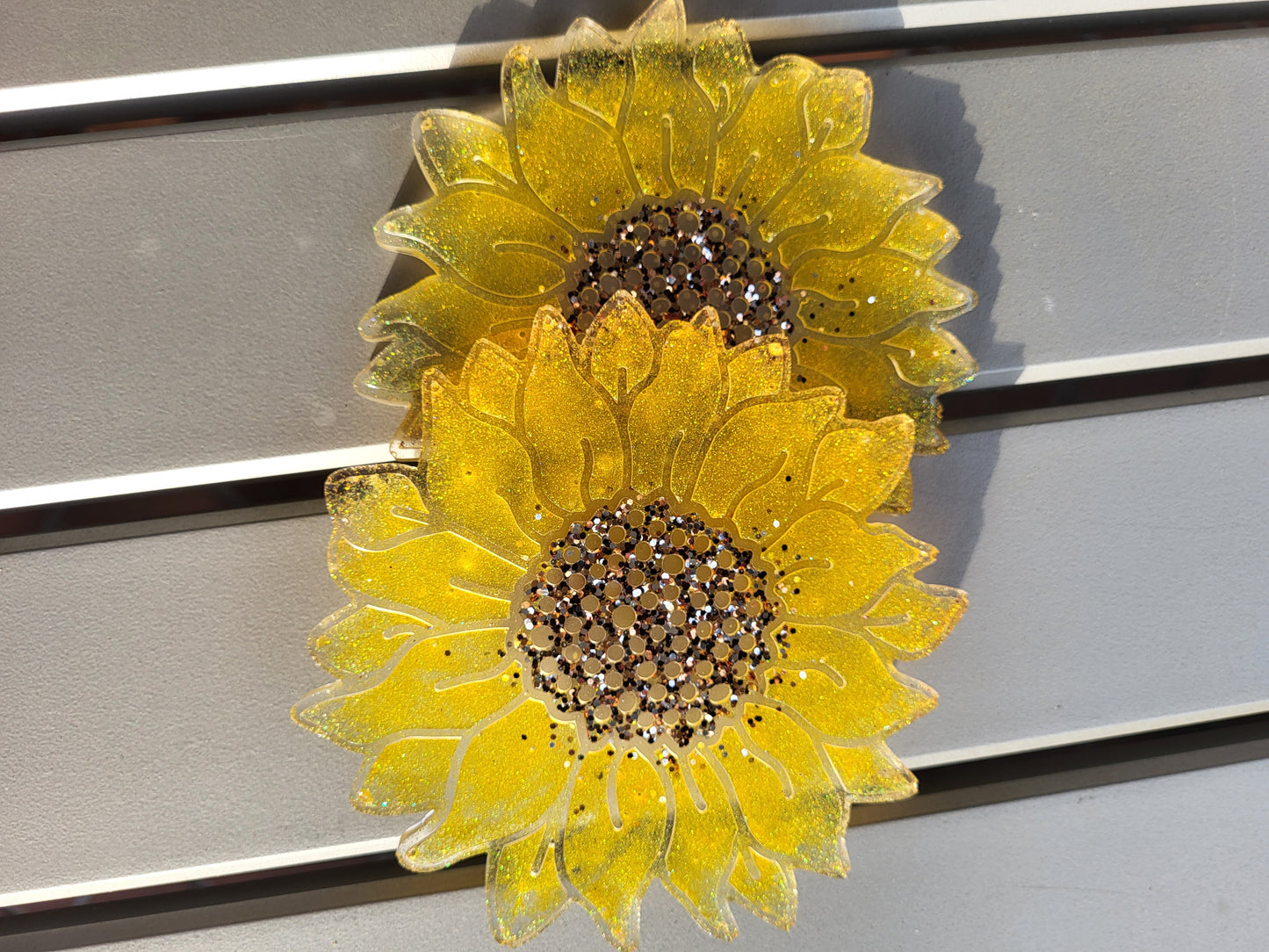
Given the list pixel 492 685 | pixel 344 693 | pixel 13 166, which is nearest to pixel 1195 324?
pixel 492 685

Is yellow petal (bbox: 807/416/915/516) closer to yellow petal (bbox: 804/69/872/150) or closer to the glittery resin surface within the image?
the glittery resin surface

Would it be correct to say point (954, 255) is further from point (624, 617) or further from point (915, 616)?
point (624, 617)

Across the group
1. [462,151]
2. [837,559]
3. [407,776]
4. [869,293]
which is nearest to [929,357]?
[869,293]

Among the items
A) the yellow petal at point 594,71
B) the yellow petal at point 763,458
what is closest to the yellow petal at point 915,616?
the yellow petal at point 763,458

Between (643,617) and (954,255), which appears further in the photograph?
(954,255)

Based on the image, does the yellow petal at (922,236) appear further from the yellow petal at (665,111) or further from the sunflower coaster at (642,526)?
the yellow petal at (665,111)

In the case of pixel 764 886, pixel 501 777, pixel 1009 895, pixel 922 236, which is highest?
pixel 922 236

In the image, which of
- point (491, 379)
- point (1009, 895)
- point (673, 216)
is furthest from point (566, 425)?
point (1009, 895)

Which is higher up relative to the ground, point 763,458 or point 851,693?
point 763,458
